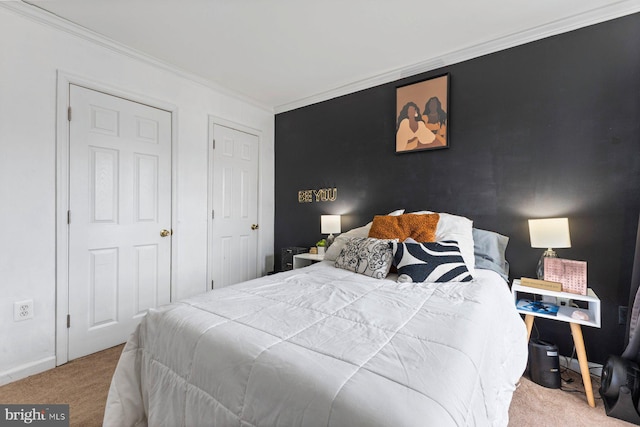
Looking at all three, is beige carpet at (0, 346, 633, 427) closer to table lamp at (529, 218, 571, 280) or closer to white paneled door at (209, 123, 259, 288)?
table lamp at (529, 218, 571, 280)

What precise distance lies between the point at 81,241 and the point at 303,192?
7.35ft

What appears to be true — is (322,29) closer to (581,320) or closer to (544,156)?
(544,156)

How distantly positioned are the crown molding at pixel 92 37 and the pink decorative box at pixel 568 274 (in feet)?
11.5

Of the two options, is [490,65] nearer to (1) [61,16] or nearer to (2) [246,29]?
(2) [246,29]

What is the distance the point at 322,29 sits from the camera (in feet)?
7.32

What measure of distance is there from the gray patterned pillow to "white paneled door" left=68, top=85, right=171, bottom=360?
5.98 ft

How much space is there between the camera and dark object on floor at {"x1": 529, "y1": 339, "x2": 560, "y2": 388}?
186cm

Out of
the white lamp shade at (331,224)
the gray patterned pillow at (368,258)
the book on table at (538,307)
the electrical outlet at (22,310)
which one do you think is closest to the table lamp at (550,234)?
the book on table at (538,307)

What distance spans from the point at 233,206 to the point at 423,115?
233 centimetres

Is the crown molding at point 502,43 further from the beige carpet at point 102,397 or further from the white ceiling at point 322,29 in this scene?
the beige carpet at point 102,397

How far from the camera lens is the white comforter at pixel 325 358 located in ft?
2.48

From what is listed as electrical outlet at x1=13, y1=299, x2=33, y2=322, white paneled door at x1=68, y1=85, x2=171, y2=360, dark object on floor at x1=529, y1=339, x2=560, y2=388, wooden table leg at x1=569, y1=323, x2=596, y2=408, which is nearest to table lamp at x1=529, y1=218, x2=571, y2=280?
wooden table leg at x1=569, y1=323, x2=596, y2=408

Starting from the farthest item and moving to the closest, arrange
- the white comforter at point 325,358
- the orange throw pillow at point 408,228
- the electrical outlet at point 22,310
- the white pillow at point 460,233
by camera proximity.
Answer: the orange throw pillow at point 408,228 → the white pillow at point 460,233 → the electrical outlet at point 22,310 → the white comforter at point 325,358

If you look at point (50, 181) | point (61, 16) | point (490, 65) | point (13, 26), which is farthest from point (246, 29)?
point (490, 65)
